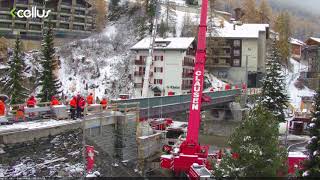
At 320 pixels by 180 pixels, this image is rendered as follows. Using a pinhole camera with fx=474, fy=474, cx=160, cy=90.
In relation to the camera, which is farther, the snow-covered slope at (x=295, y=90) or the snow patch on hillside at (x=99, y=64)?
the snow-covered slope at (x=295, y=90)

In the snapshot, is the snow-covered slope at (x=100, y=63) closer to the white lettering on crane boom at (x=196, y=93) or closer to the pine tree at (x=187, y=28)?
the pine tree at (x=187, y=28)

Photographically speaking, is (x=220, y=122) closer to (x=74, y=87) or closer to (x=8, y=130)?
(x=74, y=87)

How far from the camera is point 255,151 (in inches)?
778

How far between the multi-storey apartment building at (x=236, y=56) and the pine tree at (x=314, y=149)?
71.5 m

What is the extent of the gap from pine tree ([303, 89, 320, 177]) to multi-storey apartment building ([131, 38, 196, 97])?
58.4 meters

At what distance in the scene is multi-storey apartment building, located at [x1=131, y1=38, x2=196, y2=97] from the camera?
263 ft

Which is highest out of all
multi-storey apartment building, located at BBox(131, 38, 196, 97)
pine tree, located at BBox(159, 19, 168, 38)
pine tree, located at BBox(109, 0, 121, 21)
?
pine tree, located at BBox(109, 0, 121, 21)

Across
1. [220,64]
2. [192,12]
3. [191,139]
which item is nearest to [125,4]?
[192,12]

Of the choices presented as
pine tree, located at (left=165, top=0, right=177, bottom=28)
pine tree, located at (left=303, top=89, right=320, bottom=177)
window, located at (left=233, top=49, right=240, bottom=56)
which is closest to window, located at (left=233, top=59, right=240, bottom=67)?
window, located at (left=233, top=49, right=240, bottom=56)

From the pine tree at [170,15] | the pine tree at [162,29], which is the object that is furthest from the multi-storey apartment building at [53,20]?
the pine tree at [170,15]

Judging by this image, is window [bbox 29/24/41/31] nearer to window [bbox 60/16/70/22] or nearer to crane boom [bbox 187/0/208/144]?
window [bbox 60/16/70/22]

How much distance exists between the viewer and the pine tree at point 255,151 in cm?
1973

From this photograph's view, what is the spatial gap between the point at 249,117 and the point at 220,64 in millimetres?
74151

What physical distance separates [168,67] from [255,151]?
6187 cm
